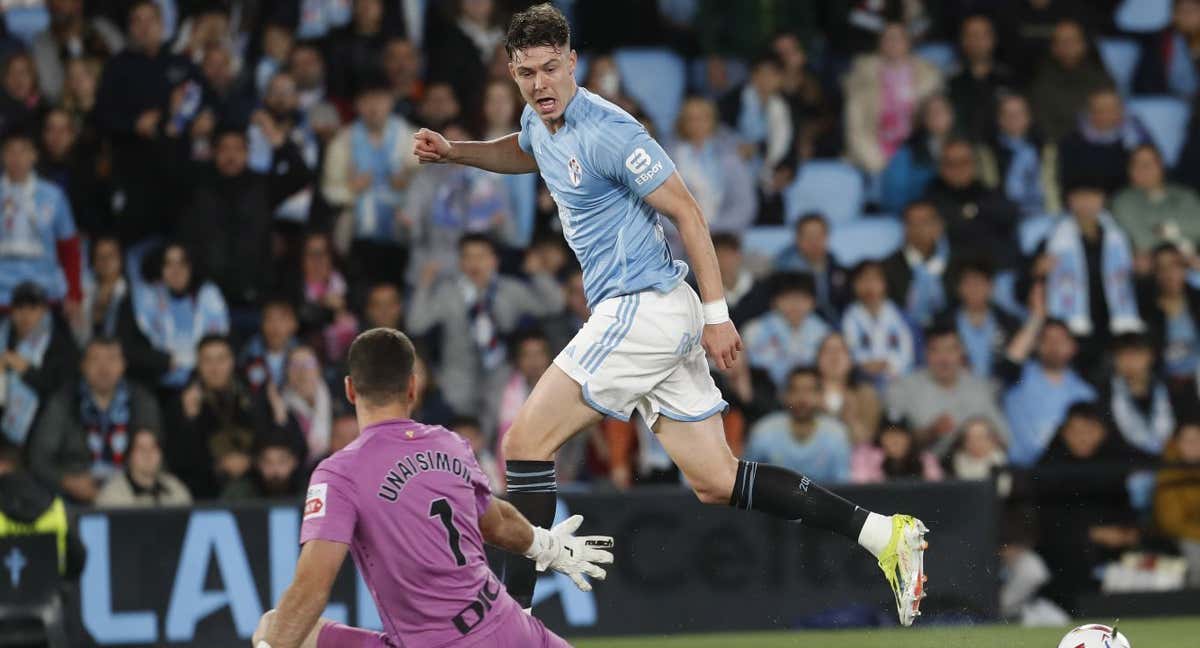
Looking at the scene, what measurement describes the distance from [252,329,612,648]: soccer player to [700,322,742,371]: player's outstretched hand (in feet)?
4.35

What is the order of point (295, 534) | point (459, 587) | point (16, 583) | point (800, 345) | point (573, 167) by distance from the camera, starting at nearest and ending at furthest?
point (459, 587), point (573, 167), point (16, 583), point (295, 534), point (800, 345)

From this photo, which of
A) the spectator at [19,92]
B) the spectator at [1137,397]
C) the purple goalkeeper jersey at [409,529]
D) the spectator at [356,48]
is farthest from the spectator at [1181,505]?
the spectator at [19,92]

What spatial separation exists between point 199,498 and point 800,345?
3943 mm

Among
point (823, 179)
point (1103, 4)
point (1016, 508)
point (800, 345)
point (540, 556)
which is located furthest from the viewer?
point (1103, 4)

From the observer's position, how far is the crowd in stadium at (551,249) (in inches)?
457

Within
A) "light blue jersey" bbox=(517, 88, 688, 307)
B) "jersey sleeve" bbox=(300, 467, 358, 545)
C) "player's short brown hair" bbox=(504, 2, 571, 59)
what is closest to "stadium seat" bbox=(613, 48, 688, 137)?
"light blue jersey" bbox=(517, 88, 688, 307)

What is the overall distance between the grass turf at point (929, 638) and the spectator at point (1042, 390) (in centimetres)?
178

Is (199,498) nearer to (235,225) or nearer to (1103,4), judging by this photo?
(235,225)

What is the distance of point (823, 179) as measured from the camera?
1411 cm

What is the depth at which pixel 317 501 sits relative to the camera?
5684mm

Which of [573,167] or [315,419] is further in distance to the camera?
[315,419]

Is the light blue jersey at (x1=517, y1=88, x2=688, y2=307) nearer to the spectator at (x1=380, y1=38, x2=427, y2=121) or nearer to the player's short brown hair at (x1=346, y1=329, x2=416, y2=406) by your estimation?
the player's short brown hair at (x1=346, y1=329, x2=416, y2=406)

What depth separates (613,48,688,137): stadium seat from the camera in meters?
14.8

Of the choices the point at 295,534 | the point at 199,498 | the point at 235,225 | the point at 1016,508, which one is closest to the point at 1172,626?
the point at 1016,508
